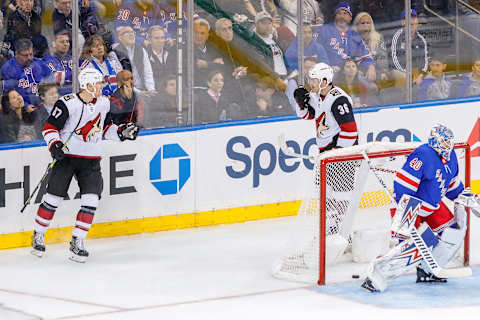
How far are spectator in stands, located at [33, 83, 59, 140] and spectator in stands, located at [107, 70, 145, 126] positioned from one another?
497mm

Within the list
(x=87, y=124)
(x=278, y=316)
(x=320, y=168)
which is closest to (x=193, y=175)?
(x=87, y=124)

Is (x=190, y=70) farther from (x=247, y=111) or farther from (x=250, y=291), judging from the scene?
(x=250, y=291)

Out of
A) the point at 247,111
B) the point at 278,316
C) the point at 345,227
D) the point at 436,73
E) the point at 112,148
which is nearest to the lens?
the point at 278,316

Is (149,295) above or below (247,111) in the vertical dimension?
below

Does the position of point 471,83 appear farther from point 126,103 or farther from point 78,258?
point 78,258

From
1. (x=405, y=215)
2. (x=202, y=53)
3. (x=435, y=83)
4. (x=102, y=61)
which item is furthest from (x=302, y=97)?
(x=435, y=83)

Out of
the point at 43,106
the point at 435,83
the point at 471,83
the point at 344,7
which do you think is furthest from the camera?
the point at 471,83

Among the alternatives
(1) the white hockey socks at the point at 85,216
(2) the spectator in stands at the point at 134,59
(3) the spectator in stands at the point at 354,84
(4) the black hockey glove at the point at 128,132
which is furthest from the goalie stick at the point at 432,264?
(3) the spectator in stands at the point at 354,84

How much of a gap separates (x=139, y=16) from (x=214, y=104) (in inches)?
37.3

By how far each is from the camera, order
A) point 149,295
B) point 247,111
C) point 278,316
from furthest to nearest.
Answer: point 247,111, point 149,295, point 278,316

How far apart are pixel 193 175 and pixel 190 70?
80 centimetres

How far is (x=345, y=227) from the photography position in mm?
8367

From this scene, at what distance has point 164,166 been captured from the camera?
31.0 feet

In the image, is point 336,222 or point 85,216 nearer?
point 336,222
